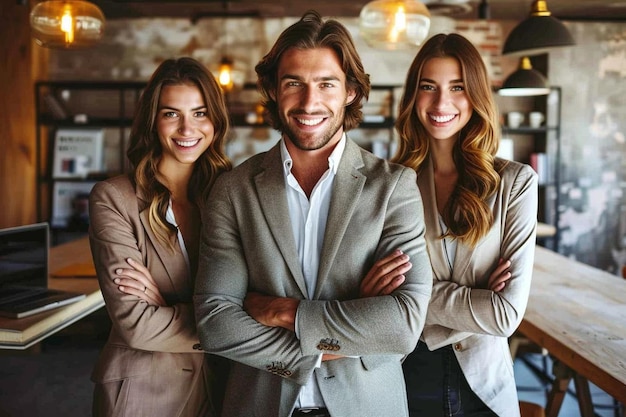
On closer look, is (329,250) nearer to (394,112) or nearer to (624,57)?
(394,112)

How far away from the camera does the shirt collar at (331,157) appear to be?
66.0 inches

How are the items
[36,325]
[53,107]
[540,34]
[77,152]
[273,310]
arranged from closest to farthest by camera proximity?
[273,310] < [36,325] < [540,34] < [53,107] < [77,152]

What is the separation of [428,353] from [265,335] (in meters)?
0.63

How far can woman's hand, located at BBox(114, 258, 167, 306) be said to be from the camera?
5.85 ft

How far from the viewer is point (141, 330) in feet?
5.70

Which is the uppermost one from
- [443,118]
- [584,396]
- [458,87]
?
[458,87]

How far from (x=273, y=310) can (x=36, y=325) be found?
47.8 inches

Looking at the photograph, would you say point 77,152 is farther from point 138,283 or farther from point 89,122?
point 138,283

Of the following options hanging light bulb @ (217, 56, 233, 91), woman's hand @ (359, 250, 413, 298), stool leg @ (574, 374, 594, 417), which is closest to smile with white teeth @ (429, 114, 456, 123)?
woman's hand @ (359, 250, 413, 298)

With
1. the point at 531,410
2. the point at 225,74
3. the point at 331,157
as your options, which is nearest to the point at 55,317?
the point at 331,157

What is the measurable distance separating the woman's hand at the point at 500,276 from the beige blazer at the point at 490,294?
2 centimetres

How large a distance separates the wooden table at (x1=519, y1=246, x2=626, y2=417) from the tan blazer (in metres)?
1.24

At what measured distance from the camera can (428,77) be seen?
1988 mm

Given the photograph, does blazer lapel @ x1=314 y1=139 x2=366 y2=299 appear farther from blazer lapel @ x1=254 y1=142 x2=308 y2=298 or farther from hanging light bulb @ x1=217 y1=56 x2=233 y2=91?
hanging light bulb @ x1=217 y1=56 x2=233 y2=91
